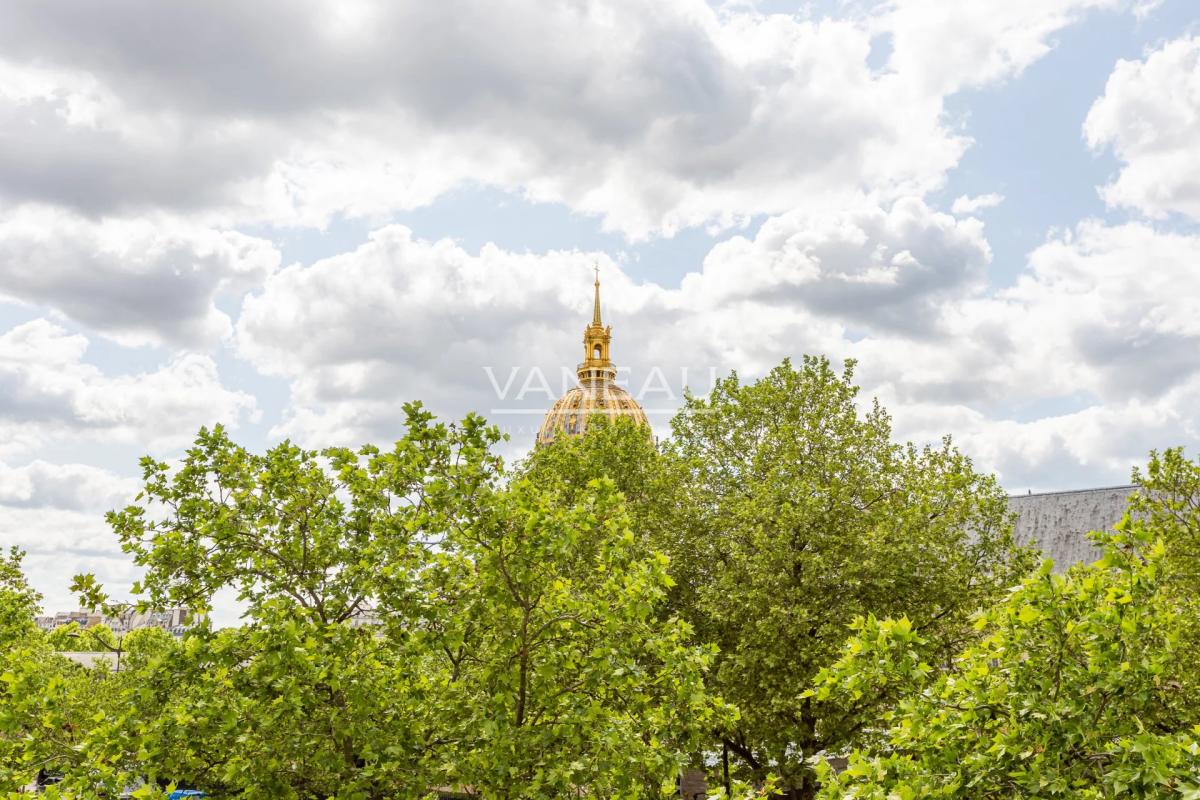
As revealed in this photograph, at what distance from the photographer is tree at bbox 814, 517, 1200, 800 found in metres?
7.92

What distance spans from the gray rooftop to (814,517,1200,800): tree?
5675 centimetres

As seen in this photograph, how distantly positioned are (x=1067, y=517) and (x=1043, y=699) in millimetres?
62096

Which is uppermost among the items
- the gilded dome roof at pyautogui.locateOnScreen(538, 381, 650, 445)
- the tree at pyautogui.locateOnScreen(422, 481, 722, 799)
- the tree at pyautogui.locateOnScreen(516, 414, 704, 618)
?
the gilded dome roof at pyautogui.locateOnScreen(538, 381, 650, 445)

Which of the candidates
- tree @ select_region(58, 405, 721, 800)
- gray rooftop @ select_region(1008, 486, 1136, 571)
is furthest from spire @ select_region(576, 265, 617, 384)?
tree @ select_region(58, 405, 721, 800)

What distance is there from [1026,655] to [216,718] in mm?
10297

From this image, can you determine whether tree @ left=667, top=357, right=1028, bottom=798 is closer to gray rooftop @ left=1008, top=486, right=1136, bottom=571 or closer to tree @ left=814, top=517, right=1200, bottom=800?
tree @ left=814, top=517, right=1200, bottom=800

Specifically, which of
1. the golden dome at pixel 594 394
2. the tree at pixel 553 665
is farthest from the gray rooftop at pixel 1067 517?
the golden dome at pixel 594 394

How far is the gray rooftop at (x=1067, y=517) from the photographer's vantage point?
60.5 m

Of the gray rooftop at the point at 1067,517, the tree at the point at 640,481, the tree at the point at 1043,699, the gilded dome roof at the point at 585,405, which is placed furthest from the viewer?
the gilded dome roof at the point at 585,405

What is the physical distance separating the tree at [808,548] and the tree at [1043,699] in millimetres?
12968

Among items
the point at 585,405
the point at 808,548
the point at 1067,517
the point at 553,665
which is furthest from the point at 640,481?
the point at 585,405

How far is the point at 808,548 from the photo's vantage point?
85.3 ft

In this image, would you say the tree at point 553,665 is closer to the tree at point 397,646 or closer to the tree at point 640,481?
the tree at point 397,646

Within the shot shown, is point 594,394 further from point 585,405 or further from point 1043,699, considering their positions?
point 1043,699
